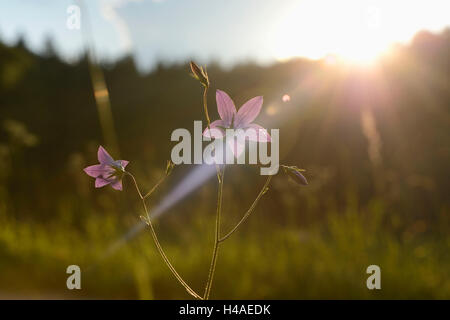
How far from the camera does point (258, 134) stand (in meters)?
1.08

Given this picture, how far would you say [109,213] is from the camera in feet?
18.3

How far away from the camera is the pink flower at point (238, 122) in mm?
1069

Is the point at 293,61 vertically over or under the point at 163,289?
over

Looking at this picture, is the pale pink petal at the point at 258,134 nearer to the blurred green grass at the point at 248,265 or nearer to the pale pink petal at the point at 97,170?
the pale pink petal at the point at 97,170

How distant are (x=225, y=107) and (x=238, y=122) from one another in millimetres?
52

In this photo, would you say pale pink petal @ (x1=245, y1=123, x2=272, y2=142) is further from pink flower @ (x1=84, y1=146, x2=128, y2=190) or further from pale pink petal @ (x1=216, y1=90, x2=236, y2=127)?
pink flower @ (x1=84, y1=146, x2=128, y2=190)

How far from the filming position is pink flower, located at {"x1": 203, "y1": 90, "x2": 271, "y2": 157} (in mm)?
1069

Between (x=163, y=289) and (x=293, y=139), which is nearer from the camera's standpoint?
(x=163, y=289)

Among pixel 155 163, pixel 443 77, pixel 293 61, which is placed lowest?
pixel 155 163

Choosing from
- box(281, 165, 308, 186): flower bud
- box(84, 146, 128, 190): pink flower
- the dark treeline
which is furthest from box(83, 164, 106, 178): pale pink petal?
the dark treeline
